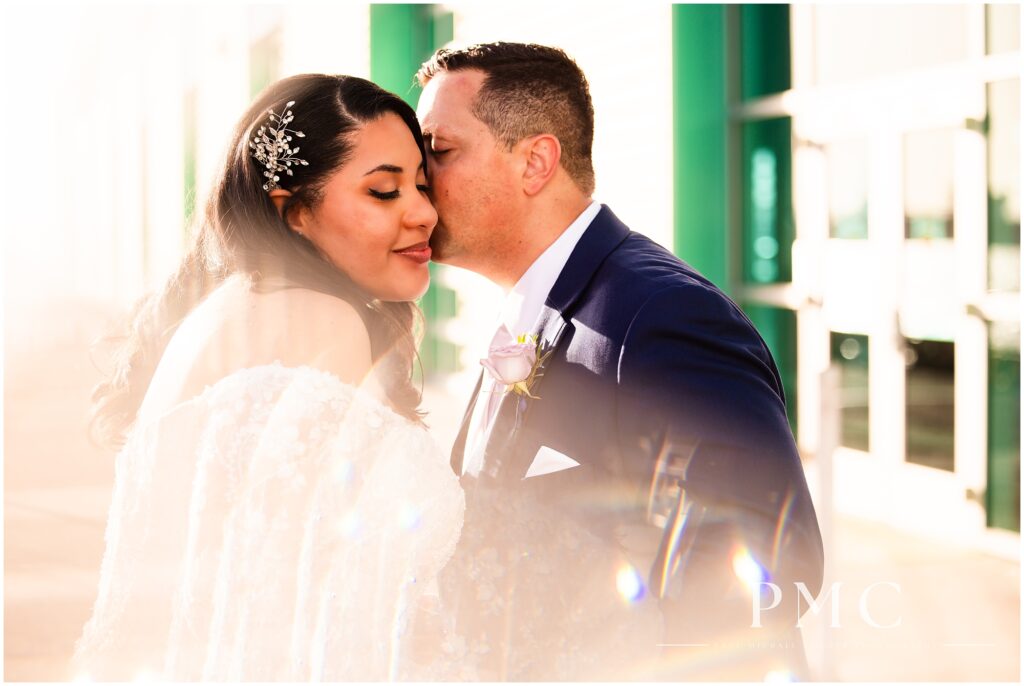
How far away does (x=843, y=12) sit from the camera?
7.07 meters

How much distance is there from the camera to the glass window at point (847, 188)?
23.4ft

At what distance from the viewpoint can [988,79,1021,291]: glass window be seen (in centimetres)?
582

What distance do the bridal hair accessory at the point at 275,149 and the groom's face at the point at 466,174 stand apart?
54cm

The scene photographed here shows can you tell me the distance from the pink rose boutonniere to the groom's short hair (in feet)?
2.40

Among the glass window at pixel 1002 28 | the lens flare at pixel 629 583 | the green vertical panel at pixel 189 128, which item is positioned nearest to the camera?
the lens flare at pixel 629 583

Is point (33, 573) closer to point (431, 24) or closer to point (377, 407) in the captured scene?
point (377, 407)

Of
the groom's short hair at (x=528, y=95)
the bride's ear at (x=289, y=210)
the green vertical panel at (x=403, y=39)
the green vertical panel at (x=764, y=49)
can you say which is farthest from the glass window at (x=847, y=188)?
the bride's ear at (x=289, y=210)

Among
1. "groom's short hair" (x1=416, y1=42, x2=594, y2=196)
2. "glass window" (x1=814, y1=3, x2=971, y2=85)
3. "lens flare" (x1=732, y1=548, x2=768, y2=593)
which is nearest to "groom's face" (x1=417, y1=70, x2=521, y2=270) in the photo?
"groom's short hair" (x1=416, y1=42, x2=594, y2=196)

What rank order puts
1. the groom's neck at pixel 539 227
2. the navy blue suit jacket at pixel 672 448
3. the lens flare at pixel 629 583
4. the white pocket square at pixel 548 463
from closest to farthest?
the navy blue suit jacket at pixel 672 448
the lens flare at pixel 629 583
the white pocket square at pixel 548 463
the groom's neck at pixel 539 227

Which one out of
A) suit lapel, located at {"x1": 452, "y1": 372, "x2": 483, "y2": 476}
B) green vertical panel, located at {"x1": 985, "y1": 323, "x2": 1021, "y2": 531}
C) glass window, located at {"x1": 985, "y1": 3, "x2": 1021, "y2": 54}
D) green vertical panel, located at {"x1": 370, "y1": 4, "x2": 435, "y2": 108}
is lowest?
green vertical panel, located at {"x1": 985, "y1": 323, "x2": 1021, "y2": 531}

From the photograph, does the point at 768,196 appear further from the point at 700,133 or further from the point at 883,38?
the point at 883,38

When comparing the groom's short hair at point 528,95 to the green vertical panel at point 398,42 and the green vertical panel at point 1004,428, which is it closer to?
the green vertical panel at point 1004,428

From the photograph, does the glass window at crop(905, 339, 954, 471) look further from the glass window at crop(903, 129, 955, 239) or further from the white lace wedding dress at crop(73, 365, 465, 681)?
the white lace wedding dress at crop(73, 365, 465, 681)

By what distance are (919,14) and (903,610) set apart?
12.0 feet
